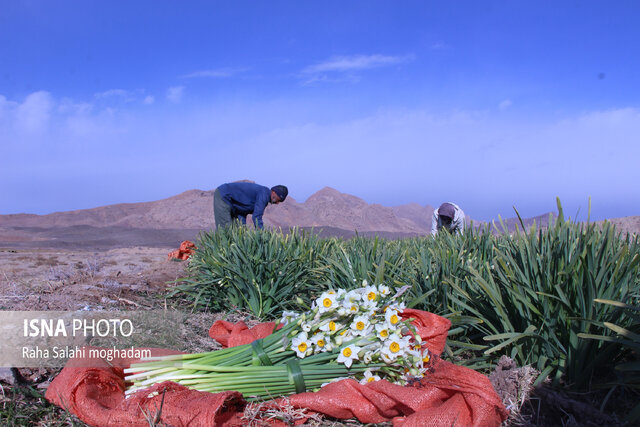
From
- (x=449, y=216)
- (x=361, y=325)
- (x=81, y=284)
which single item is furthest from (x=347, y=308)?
(x=449, y=216)

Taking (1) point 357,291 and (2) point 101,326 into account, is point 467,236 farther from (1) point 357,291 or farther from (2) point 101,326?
(2) point 101,326

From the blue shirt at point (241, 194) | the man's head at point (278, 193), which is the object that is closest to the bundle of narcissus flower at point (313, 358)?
the man's head at point (278, 193)

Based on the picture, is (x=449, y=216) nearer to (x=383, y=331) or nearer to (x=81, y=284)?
(x=81, y=284)

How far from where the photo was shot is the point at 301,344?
2221mm

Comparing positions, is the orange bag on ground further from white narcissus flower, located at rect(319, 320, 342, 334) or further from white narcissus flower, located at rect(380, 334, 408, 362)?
white narcissus flower, located at rect(319, 320, 342, 334)

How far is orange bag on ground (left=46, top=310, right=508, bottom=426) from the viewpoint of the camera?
1.94 meters

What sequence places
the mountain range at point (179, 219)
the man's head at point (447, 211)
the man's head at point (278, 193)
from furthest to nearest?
the mountain range at point (179, 219)
the man's head at point (278, 193)
the man's head at point (447, 211)

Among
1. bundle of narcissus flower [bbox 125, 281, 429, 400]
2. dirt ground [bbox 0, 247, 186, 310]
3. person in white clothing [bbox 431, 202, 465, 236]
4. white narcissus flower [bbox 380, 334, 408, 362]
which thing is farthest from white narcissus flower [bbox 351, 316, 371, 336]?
person in white clothing [bbox 431, 202, 465, 236]

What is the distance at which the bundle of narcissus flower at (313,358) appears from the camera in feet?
7.05

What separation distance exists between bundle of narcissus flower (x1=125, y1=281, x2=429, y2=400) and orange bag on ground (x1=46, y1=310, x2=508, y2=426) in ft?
0.22

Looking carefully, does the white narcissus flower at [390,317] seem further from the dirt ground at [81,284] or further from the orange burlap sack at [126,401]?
the dirt ground at [81,284]

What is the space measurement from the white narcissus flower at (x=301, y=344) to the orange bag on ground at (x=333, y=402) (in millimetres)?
186

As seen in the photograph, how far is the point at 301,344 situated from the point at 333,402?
30 centimetres

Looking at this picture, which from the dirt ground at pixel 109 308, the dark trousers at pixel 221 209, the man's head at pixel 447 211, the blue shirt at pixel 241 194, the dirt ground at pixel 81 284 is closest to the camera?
the dirt ground at pixel 109 308
